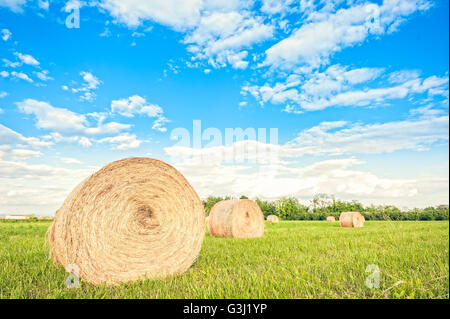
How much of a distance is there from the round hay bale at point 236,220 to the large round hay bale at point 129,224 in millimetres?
5248

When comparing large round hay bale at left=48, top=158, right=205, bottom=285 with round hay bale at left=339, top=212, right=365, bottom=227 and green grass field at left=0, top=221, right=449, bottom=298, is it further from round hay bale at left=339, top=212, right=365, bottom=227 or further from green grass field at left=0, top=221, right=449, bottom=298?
round hay bale at left=339, top=212, right=365, bottom=227

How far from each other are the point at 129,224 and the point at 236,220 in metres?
6.28

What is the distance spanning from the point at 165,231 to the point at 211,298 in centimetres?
202

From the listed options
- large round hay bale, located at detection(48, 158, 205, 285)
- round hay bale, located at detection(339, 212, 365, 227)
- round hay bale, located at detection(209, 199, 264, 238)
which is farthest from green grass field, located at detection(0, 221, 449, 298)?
round hay bale, located at detection(339, 212, 365, 227)

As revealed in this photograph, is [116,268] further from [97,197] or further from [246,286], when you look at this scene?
[246,286]

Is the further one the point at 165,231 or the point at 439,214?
the point at 439,214

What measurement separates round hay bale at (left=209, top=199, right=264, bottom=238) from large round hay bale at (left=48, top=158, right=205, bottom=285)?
5.25 metres

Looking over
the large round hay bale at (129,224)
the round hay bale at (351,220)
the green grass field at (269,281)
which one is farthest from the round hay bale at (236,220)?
the round hay bale at (351,220)

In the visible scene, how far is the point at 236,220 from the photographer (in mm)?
10367

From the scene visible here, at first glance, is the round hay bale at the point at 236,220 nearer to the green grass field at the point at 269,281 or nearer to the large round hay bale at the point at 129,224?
the green grass field at the point at 269,281

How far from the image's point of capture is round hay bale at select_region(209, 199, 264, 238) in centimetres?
1027
